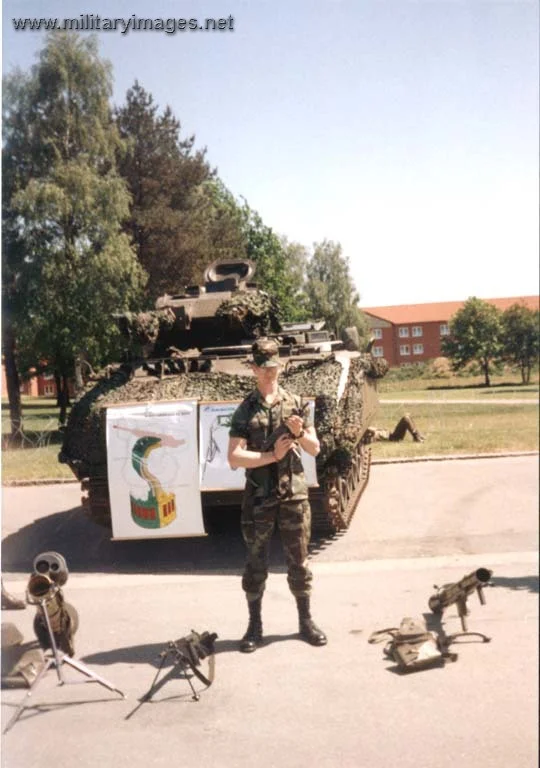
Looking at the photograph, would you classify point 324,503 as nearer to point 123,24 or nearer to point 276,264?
point 276,264

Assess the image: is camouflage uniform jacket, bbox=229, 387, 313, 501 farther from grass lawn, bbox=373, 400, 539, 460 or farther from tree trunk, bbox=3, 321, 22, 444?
tree trunk, bbox=3, 321, 22, 444

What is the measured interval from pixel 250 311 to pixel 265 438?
2.91m

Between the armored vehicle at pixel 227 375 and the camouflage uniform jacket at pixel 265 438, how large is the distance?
1.32 m

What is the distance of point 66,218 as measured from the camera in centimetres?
765

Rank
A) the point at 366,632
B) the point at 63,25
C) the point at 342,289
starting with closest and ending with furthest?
the point at 63,25 < the point at 366,632 < the point at 342,289

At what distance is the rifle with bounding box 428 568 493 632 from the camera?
13.3 ft

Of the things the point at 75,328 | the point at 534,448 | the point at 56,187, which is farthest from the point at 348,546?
the point at 56,187

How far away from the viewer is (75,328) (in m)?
7.59

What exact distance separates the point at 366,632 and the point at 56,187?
4.90 meters

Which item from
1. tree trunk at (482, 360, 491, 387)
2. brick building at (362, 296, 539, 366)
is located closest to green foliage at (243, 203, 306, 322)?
brick building at (362, 296, 539, 366)

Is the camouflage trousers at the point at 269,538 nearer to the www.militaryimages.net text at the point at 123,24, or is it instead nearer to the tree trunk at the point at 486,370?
the tree trunk at the point at 486,370

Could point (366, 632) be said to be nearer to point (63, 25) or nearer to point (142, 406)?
point (142, 406)

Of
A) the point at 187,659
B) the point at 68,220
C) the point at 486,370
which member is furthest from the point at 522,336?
the point at 68,220

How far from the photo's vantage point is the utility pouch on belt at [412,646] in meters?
3.87
